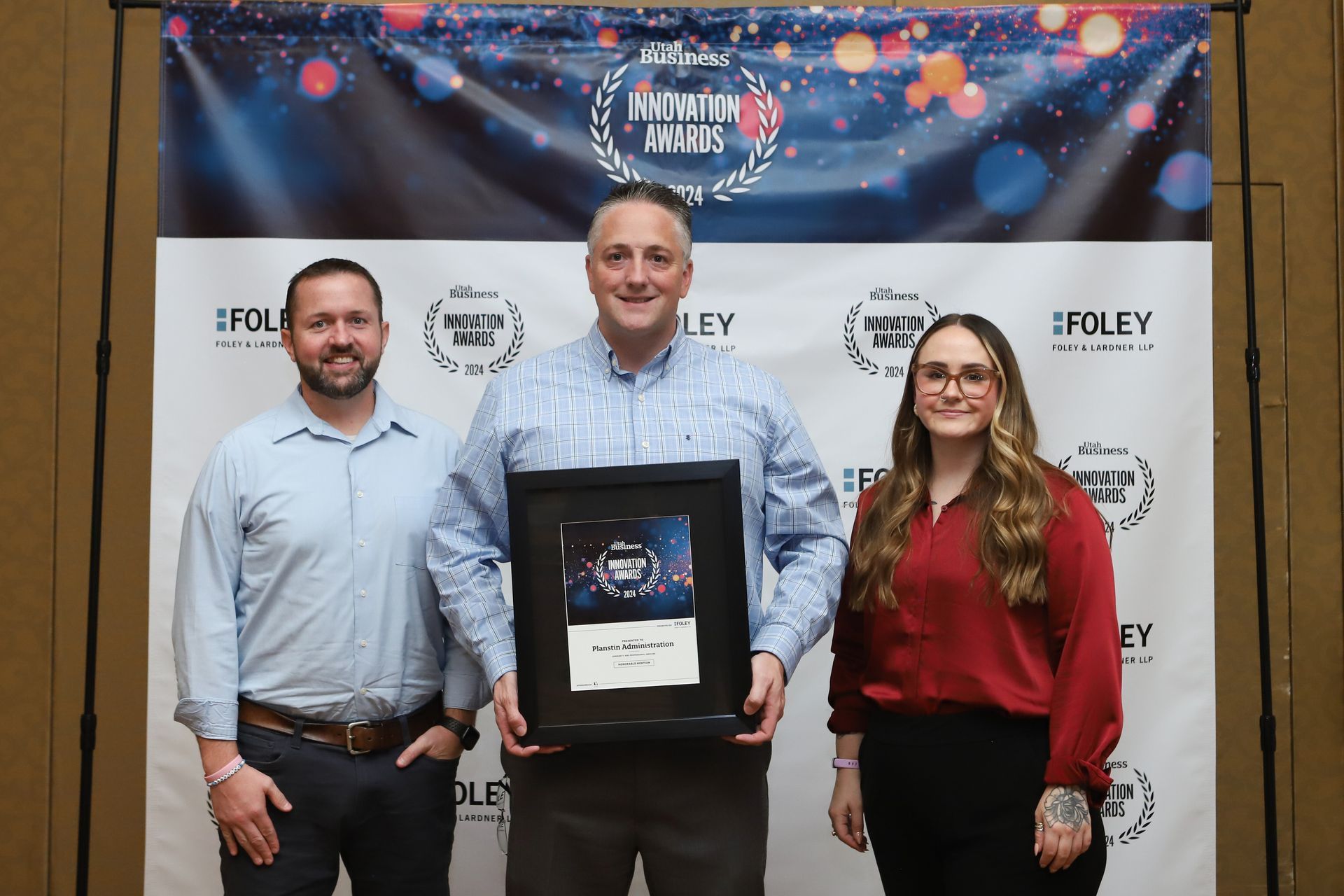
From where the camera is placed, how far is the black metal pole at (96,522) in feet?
9.13

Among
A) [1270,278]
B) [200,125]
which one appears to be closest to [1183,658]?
[1270,278]

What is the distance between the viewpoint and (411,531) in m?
2.19

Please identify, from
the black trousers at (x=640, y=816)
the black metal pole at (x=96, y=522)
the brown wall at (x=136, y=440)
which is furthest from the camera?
the brown wall at (x=136, y=440)

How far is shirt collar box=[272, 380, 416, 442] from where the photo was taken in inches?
87.4

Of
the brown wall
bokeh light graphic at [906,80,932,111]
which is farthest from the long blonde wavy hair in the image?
the brown wall

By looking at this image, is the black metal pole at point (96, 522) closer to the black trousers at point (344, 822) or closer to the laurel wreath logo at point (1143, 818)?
the black trousers at point (344, 822)

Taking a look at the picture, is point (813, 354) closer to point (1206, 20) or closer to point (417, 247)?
point (417, 247)

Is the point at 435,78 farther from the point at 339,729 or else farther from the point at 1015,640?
the point at 1015,640

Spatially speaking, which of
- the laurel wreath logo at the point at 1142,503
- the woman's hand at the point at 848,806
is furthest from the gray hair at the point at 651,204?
the laurel wreath logo at the point at 1142,503

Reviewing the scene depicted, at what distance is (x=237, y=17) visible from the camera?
118 inches

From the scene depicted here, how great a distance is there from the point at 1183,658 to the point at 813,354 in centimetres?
132

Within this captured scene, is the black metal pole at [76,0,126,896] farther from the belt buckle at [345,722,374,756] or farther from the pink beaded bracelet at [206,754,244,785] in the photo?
the belt buckle at [345,722,374,756]

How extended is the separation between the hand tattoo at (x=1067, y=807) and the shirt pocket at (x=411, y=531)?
4.12 ft

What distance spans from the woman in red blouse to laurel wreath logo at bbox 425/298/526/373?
51.8 inches
